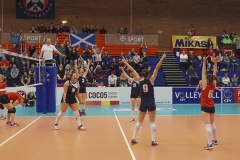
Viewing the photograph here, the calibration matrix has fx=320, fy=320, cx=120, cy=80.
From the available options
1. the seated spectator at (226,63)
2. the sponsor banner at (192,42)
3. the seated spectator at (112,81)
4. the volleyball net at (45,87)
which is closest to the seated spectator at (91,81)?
the seated spectator at (112,81)

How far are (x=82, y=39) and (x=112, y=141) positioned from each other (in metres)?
18.2

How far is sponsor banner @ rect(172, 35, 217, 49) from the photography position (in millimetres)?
27922

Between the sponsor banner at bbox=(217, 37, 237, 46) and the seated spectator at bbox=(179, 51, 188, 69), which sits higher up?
the sponsor banner at bbox=(217, 37, 237, 46)

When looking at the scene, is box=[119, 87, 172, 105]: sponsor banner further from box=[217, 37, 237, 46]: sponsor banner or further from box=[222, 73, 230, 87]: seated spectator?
box=[217, 37, 237, 46]: sponsor banner

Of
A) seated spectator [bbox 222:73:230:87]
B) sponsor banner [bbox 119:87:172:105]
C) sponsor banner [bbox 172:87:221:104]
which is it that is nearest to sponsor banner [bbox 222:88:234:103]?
sponsor banner [bbox 172:87:221:104]

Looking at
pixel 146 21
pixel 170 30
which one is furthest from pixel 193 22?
pixel 146 21

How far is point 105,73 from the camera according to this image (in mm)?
23422

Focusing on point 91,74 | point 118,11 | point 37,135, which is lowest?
point 37,135

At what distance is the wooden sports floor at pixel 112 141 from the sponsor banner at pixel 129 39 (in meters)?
14.6

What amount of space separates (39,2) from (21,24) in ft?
9.73

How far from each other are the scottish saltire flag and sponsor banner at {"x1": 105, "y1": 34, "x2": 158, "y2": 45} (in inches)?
50.5

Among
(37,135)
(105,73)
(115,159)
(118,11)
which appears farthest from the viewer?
(118,11)

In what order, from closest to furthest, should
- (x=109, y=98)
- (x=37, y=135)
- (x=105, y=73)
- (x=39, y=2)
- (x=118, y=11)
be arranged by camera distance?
(x=37, y=135) < (x=109, y=98) < (x=105, y=73) < (x=39, y=2) < (x=118, y=11)

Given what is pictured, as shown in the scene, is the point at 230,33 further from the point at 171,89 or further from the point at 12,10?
the point at 12,10
